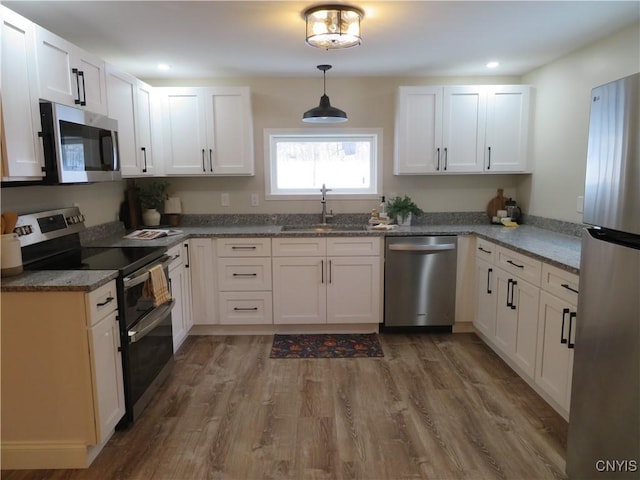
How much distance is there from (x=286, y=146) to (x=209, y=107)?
32.5 inches

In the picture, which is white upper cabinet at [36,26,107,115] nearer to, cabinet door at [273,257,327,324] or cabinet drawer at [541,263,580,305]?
cabinet door at [273,257,327,324]

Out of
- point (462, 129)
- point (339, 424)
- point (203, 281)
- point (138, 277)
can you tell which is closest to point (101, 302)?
point (138, 277)

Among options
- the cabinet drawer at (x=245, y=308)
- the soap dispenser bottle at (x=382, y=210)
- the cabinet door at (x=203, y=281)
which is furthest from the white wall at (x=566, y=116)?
the cabinet door at (x=203, y=281)

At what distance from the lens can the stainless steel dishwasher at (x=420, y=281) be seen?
3.54 m

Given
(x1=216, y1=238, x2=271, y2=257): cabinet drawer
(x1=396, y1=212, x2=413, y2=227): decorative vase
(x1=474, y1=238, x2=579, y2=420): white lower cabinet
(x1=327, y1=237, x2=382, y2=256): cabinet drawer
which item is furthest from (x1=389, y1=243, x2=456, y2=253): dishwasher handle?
(x1=216, y1=238, x2=271, y2=257): cabinet drawer

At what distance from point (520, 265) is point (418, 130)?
156cm

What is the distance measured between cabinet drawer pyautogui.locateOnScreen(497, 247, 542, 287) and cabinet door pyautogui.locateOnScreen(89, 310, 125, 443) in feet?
7.85

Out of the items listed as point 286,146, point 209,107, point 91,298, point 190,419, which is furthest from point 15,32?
point 286,146

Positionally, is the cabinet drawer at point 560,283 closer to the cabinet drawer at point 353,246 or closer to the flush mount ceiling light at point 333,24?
the cabinet drawer at point 353,246

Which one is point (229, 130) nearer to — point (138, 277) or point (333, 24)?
point (333, 24)

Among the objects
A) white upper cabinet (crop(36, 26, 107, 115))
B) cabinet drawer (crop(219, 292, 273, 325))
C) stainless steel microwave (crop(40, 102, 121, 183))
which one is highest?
white upper cabinet (crop(36, 26, 107, 115))

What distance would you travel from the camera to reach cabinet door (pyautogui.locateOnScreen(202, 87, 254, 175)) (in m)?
3.67

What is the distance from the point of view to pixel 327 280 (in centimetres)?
361

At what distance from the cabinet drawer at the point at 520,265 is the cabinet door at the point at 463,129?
102cm
